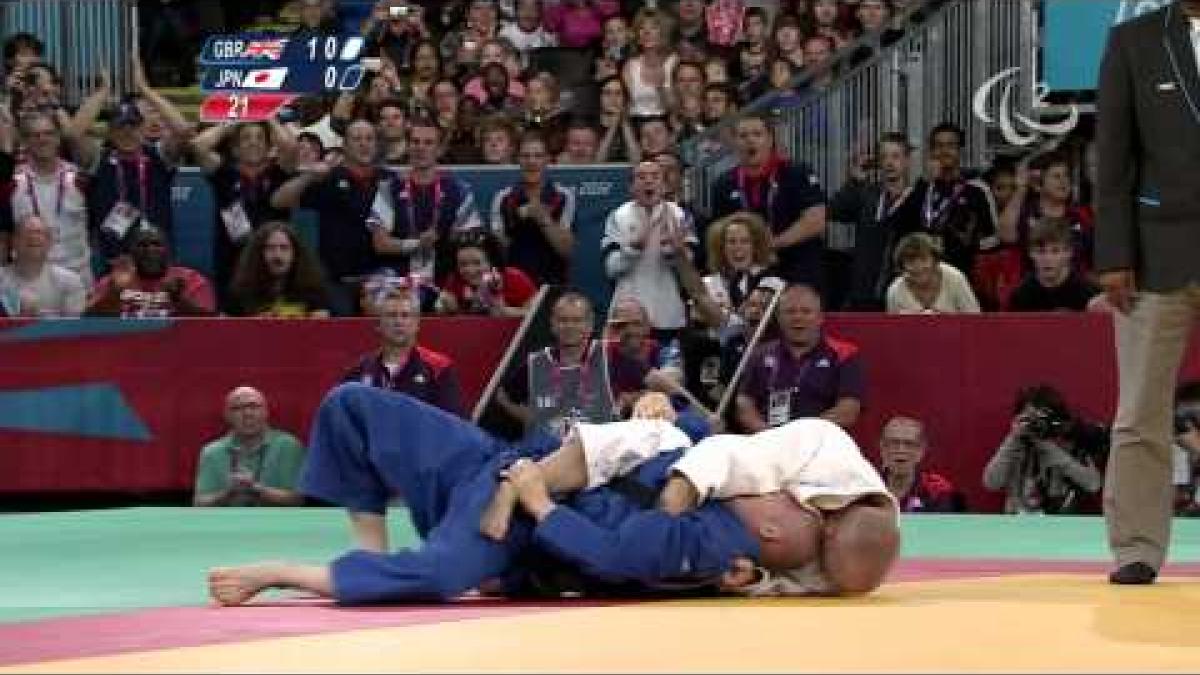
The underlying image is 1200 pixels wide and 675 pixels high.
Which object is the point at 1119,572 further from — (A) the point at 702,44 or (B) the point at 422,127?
(A) the point at 702,44

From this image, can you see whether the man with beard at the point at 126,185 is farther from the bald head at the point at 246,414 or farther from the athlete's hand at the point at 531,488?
the athlete's hand at the point at 531,488

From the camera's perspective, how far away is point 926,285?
13.7m

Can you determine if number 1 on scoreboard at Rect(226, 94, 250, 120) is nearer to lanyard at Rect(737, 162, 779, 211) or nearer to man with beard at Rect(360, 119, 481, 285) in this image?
man with beard at Rect(360, 119, 481, 285)

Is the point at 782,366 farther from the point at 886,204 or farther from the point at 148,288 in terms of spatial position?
the point at 148,288

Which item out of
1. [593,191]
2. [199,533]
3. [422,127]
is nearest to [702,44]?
[593,191]

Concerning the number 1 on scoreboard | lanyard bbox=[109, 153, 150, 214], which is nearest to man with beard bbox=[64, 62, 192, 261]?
lanyard bbox=[109, 153, 150, 214]

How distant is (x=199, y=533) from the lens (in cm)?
1118

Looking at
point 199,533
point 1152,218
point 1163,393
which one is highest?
point 1152,218

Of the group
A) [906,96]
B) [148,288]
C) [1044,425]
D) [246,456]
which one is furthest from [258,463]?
[906,96]

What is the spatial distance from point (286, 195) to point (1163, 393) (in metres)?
7.36

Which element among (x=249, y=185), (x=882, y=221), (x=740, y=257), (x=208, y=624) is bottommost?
Answer: (x=208, y=624)

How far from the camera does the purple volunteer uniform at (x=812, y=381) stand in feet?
42.8

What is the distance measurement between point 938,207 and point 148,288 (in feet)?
13.1

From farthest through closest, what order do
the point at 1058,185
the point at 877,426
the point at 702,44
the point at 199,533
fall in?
the point at 702,44, the point at 1058,185, the point at 877,426, the point at 199,533
